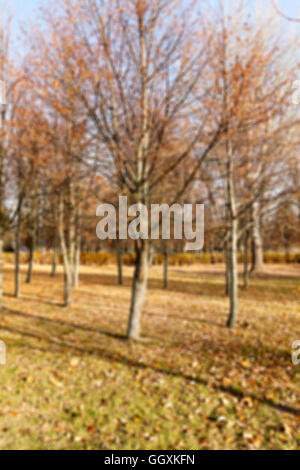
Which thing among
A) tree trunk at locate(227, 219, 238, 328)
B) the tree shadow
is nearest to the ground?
the tree shadow

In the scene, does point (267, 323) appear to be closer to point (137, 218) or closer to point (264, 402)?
point (264, 402)

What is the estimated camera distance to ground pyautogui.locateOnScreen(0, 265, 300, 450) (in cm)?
336

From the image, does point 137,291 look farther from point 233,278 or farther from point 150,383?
point 233,278

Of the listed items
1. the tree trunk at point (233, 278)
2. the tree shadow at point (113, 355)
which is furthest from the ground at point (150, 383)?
the tree trunk at point (233, 278)

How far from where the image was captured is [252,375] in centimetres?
483

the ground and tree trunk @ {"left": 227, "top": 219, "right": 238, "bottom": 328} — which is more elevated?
tree trunk @ {"left": 227, "top": 219, "right": 238, "bottom": 328}

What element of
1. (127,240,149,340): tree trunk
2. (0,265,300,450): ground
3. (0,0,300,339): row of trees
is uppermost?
(0,0,300,339): row of trees

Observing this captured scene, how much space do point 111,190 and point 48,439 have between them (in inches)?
231

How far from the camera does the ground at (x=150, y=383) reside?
3357 millimetres

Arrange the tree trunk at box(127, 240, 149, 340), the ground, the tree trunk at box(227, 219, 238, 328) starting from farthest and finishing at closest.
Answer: the tree trunk at box(227, 219, 238, 328)
the tree trunk at box(127, 240, 149, 340)
the ground

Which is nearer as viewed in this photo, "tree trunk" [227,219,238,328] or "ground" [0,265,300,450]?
"ground" [0,265,300,450]

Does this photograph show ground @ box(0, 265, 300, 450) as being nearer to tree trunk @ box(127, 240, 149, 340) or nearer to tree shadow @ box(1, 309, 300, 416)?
tree shadow @ box(1, 309, 300, 416)

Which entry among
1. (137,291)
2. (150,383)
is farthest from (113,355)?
(137,291)
